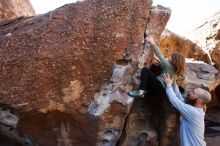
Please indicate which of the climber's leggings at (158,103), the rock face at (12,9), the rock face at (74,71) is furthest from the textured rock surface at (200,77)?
the rock face at (12,9)

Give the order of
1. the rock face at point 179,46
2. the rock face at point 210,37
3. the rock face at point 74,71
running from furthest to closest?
1. the rock face at point 210,37
2. the rock face at point 179,46
3. the rock face at point 74,71

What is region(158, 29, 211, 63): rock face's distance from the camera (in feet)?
27.5

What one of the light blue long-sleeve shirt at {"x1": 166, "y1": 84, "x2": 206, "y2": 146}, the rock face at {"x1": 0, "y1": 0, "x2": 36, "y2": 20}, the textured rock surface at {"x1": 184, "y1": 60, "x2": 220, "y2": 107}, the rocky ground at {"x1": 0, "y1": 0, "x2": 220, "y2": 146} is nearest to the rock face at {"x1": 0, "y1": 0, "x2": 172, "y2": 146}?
the rocky ground at {"x1": 0, "y1": 0, "x2": 220, "y2": 146}

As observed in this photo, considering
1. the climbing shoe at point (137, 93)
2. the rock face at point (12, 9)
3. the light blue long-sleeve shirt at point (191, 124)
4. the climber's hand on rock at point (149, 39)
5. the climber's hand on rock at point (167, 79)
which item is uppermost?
the rock face at point (12, 9)

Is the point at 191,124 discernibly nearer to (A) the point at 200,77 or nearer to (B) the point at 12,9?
(A) the point at 200,77

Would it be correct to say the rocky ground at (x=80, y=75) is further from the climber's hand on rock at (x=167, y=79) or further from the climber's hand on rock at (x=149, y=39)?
the climber's hand on rock at (x=167, y=79)

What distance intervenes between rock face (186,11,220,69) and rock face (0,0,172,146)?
429cm

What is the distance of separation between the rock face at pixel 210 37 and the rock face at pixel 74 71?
14.1 feet

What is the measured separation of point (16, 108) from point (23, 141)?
2.32 ft

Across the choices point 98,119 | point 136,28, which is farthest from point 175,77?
point 98,119

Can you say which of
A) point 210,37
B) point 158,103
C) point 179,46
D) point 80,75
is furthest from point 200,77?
point 210,37

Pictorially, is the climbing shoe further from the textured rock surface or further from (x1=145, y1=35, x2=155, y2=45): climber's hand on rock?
the textured rock surface

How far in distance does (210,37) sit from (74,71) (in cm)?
539

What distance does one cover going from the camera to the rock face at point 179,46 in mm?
8389
